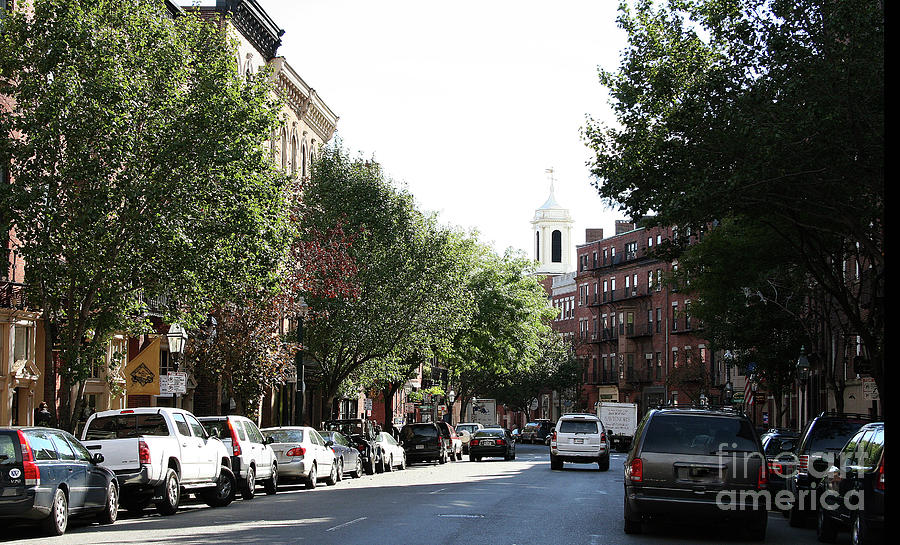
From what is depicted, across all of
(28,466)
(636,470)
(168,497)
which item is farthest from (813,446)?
(28,466)

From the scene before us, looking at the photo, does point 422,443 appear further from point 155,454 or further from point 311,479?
point 155,454

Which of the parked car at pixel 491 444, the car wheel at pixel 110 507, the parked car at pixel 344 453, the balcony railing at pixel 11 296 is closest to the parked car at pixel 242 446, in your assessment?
the car wheel at pixel 110 507

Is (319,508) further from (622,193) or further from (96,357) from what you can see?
(622,193)

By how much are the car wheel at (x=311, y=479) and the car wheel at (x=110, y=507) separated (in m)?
10.4

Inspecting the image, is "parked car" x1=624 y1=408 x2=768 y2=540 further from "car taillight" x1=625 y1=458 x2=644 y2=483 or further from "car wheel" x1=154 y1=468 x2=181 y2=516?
"car wheel" x1=154 y1=468 x2=181 y2=516

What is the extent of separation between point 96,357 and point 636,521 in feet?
45.9

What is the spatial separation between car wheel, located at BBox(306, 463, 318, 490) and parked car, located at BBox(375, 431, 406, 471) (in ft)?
35.5

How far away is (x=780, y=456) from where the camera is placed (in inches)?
856

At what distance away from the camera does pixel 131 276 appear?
24.7 m

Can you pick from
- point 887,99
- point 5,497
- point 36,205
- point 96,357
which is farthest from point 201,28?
point 887,99

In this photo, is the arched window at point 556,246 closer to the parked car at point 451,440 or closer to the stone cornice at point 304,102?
the stone cornice at point 304,102

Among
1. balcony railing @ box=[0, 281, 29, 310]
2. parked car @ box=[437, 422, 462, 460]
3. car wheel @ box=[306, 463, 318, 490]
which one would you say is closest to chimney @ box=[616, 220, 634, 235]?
parked car @ box=[437, 422, 462, 460]

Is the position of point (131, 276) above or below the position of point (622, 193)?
below

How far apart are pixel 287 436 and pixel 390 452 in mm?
13203
